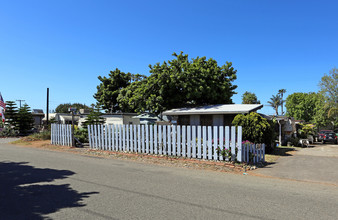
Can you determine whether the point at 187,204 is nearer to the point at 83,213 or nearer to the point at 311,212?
the point at 83,213

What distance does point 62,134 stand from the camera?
16.7 metres

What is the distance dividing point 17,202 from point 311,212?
225 inches

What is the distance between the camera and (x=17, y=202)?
4656mm

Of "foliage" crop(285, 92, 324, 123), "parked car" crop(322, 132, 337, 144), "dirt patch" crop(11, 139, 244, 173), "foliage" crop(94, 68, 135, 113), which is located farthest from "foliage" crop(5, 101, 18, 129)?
"foliage" crop(285, 92, 324, 123)

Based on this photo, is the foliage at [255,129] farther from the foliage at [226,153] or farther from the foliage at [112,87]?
the foliage at [112,87]

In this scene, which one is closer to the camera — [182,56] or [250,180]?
[250,180]

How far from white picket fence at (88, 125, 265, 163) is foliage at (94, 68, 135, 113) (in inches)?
954

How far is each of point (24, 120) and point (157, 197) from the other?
95.3 feet

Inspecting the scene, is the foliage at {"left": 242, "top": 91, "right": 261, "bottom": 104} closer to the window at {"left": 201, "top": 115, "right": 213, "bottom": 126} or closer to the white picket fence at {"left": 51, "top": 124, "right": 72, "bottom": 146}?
the window at {"left": 201, "top": 115, "right": 213, "bottom": 126}

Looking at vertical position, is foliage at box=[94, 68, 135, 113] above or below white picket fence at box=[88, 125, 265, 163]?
above

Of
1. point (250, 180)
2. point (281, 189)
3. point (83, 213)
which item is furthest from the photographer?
point (250, 180)

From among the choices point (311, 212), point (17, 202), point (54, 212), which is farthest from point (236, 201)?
point (17, 202)

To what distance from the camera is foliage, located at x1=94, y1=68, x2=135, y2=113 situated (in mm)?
38250

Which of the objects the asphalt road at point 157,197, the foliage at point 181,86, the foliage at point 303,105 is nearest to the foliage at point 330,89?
the foliage at point 303,105
